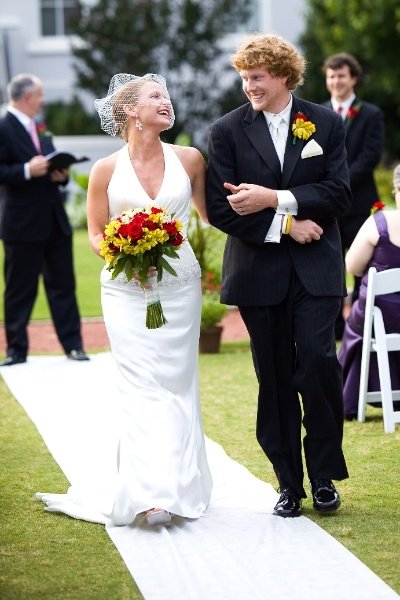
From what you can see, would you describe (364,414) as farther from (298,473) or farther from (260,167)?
(260,167)

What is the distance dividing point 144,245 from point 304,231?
0.71 m

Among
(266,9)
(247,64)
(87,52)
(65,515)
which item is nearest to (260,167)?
(247,64)

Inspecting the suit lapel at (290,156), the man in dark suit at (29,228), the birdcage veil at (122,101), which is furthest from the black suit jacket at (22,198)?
the suit lapel at (290,156)

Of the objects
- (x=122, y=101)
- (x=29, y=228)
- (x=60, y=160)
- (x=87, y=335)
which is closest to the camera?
(x=122, y=101)

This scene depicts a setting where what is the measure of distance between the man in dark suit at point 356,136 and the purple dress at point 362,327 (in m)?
2.40

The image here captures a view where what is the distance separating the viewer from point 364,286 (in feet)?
26.2

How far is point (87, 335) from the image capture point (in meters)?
12.7

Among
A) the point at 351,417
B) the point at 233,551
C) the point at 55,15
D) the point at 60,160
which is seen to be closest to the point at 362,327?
the point at 351,417

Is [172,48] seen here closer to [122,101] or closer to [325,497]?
[122,101]

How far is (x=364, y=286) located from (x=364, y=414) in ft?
2.68

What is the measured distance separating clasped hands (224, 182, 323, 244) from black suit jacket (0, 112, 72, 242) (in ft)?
16.4

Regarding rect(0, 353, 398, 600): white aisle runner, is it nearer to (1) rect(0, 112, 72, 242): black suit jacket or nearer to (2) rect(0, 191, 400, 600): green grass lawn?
(2) rect(0, 191, 400, 600): green grass lawn

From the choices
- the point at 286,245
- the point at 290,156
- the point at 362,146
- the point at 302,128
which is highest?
the point at 302,128

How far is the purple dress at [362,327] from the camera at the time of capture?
7.80 metres
